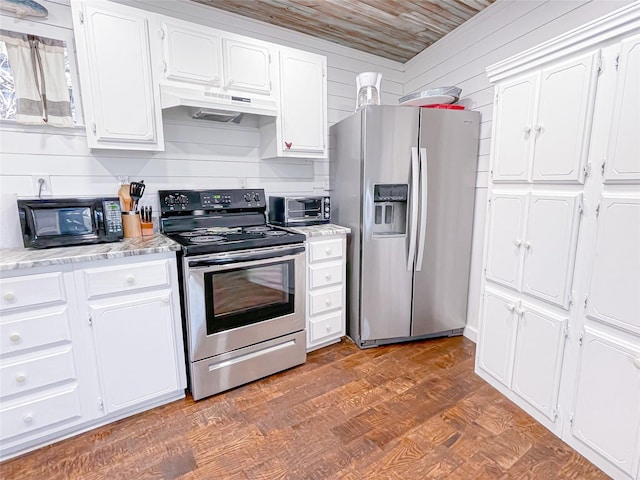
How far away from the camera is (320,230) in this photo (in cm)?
242

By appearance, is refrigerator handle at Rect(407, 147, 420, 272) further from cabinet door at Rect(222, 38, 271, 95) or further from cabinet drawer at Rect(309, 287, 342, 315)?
cabinet door at Rect(222, 38, 271, 95)

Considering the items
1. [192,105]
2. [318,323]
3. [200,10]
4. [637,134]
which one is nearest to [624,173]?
[637,134]

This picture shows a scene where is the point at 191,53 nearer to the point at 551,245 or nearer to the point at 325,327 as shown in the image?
the point at 325,327

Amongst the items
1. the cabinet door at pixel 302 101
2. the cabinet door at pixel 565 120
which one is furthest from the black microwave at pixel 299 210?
the cabinet door at pixel 565 120

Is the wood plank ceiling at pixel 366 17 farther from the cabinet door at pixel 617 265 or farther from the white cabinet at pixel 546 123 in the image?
the cabinet door at pixel 617 265

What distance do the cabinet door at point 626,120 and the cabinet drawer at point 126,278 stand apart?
7.30 ft

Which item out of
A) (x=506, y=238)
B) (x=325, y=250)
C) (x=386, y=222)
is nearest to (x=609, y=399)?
(x=506, y=238)

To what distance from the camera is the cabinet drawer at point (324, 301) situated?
8.03 feet

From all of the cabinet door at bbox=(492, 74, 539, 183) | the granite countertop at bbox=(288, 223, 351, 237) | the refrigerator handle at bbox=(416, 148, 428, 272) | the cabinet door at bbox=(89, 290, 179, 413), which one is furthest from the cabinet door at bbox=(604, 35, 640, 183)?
the cabinet door at bbox=(89, 290, 179, 413)

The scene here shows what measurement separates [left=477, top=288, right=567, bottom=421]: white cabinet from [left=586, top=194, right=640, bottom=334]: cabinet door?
8.8 inches

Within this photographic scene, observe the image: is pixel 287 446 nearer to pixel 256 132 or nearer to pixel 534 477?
pixel 534 477

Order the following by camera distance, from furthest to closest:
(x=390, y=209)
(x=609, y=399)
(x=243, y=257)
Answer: (x=390, y=209) < (x=243, y=257) < (x=609, y=399)

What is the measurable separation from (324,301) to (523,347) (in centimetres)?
133

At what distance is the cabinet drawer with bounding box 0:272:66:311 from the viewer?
1.43 metres
